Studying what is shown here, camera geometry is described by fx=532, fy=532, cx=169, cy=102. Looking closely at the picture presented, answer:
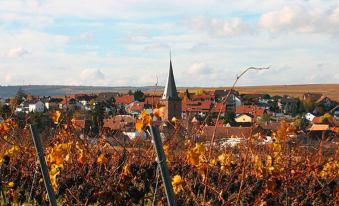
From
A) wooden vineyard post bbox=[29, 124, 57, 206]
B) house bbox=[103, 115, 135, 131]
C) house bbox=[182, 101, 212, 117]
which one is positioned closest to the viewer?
wooden vineyard post bbox=[29, 124, 57, 206]

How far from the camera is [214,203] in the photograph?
4.64m

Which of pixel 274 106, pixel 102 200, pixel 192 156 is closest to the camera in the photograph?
pixel 192 156

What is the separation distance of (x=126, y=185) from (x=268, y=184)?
146 centimetres

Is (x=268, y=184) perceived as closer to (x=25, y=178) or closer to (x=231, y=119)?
(x=25, y=178)

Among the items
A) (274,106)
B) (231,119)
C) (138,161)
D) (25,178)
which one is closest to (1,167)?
(25,178)

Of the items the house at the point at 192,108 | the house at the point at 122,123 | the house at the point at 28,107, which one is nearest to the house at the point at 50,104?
the house at the point at 28,107

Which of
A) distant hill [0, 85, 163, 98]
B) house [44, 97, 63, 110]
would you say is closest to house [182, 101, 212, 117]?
house [44, 97, 63, 110]

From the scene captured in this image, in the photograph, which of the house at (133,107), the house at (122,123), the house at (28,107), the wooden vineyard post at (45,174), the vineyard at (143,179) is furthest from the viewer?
the house at (28,107)

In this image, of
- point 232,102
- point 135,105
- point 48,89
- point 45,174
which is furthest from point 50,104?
point 48,89

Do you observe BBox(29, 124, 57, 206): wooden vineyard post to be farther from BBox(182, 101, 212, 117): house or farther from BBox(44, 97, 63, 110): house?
BBox(44, 97, 63, 110): house

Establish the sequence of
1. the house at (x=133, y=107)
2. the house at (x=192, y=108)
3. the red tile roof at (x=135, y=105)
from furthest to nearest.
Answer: the red tile roof at (x=135, y=105) → the house at (x=133, y=107) → the house at (x=192, y=108)

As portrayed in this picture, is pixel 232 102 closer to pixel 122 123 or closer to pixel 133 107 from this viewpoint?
pixel 133 107

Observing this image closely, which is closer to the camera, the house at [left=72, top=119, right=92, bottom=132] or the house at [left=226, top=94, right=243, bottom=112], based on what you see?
the house at [left=226, top=94, right=243, bottom=112]

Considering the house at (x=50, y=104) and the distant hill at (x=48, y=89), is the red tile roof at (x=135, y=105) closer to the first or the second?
the house at (x=50, y=104)
